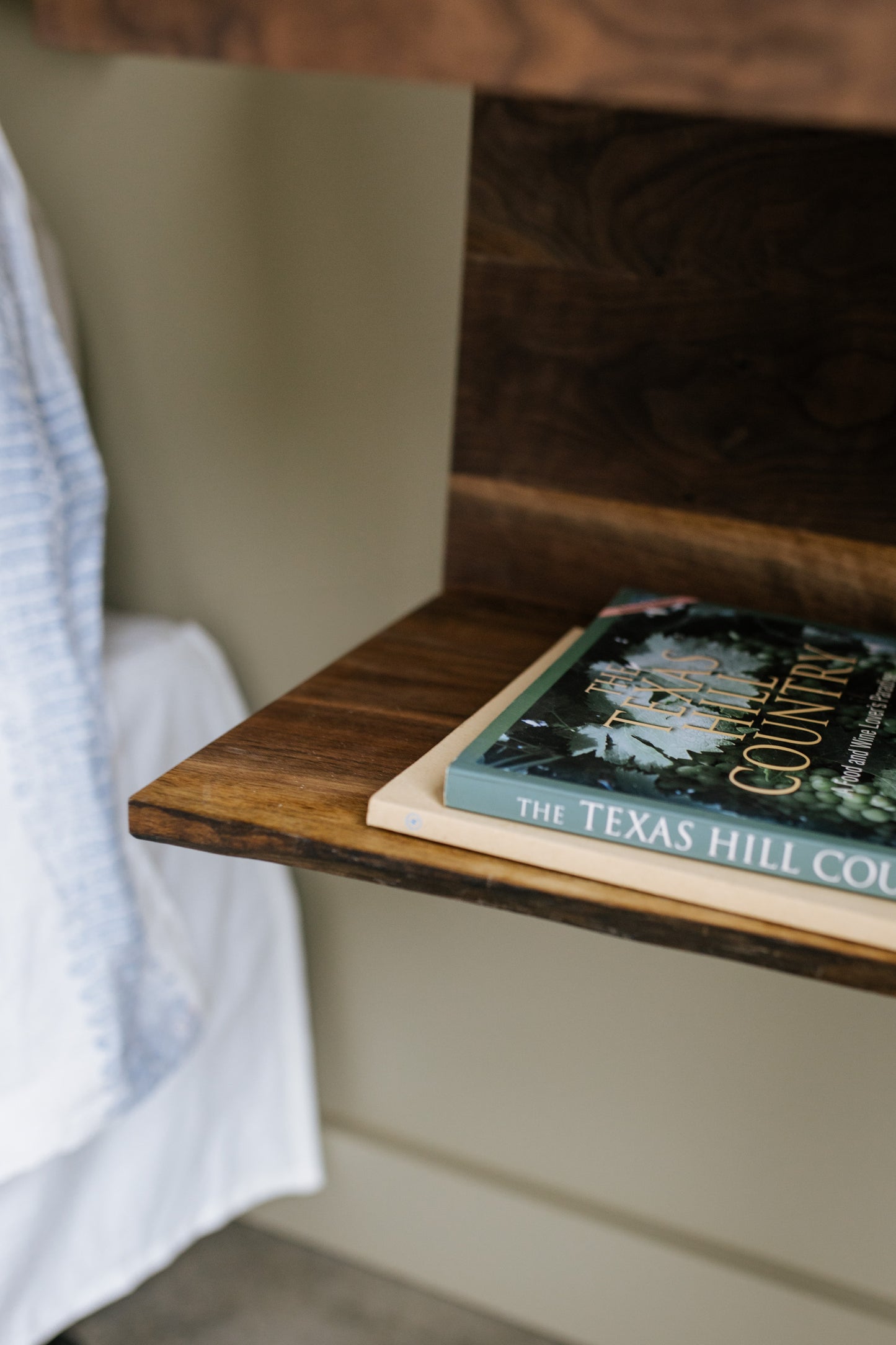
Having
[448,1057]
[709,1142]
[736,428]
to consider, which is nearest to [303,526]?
[736,428]

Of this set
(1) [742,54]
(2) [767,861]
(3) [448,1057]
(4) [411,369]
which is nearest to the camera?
(1) [742,54]

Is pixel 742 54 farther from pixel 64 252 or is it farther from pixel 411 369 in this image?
pixel 64 252

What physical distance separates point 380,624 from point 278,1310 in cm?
64

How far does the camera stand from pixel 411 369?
2.68 feet

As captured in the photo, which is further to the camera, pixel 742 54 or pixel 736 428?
pixel 736 428

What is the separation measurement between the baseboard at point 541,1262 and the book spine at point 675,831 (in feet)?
2.16

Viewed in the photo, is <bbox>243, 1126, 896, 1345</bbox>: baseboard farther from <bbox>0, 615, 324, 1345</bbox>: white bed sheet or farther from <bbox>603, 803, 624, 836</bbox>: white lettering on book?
<bbox>603, 803, 624, 836</bbox>: white lettering on book

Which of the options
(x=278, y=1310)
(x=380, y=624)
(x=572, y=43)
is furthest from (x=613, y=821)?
(x=278, y=1310)

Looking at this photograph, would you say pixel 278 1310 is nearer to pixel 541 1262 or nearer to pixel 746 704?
pixel 541 1262

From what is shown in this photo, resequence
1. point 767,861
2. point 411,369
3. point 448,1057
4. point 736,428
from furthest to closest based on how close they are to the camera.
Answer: point 448,1057, point 411,369, point 736,428, point 767,861

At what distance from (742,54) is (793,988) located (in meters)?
0.72

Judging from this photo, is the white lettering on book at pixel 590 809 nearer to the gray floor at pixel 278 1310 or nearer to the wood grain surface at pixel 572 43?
the wood grain surface at pixel 572 43

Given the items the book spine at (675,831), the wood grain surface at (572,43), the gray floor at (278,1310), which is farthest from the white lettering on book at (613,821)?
the gray floor at (278,1310)

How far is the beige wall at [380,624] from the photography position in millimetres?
796
